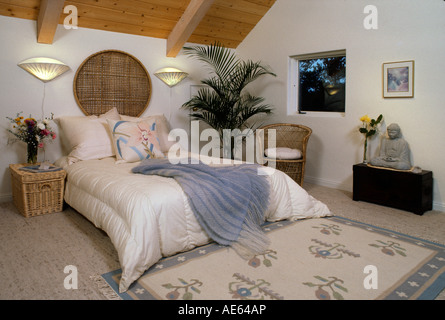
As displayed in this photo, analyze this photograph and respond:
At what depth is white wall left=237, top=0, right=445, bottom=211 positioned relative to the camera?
3484 mm

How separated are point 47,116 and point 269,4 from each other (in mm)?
3283

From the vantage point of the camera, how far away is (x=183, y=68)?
16.5 feet

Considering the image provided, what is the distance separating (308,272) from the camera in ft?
7.16

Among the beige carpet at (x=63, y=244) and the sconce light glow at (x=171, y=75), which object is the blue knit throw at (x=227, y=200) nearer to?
the beige carpet at (x=63, y=244)

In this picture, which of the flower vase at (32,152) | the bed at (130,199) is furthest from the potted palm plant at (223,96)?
the flower vase at (32,152)

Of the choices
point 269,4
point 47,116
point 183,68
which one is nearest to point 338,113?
point 269,4

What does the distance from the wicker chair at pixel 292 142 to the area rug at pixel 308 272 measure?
1.41m

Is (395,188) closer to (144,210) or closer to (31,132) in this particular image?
(144,210)

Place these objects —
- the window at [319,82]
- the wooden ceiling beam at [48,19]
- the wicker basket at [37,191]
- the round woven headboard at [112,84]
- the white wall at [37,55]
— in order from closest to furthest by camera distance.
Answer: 1. the wicker basket at [37,191]
2. the wooden ceiling beam at [48,19]
3. the white wall at [37,55]
4. the round woven headboard at [112,84]
5. the window at [319,82]

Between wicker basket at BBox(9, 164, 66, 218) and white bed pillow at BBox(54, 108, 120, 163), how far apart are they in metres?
0.33

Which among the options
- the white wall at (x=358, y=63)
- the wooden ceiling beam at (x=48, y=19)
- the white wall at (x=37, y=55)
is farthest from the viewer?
the white wall at (x=37, y=55)

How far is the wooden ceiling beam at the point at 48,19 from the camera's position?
3312 mm
